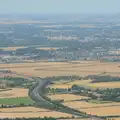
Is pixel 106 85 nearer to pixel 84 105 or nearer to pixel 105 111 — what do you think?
pixel 84 105

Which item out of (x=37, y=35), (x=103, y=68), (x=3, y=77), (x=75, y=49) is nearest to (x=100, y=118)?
(x=3, y=77)

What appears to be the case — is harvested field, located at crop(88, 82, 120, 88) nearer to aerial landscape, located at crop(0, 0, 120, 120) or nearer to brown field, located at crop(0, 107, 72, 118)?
aerial landscape, located at crop(0, 0, 120, 120)

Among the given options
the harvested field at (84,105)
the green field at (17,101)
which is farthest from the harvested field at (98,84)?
the green field at (17,101)

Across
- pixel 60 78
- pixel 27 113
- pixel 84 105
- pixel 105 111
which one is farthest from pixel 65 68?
pixel 27 113

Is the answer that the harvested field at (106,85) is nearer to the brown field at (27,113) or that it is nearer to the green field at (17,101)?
the green field at (17,101)

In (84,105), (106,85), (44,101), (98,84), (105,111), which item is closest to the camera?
(105,111)

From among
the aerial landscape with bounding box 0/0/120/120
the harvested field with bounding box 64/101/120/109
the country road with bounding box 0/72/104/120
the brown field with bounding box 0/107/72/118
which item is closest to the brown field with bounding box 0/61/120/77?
the aerial landscape with bounding box 0/0/120/120

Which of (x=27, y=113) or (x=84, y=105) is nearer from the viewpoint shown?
(x=27, y=113)
